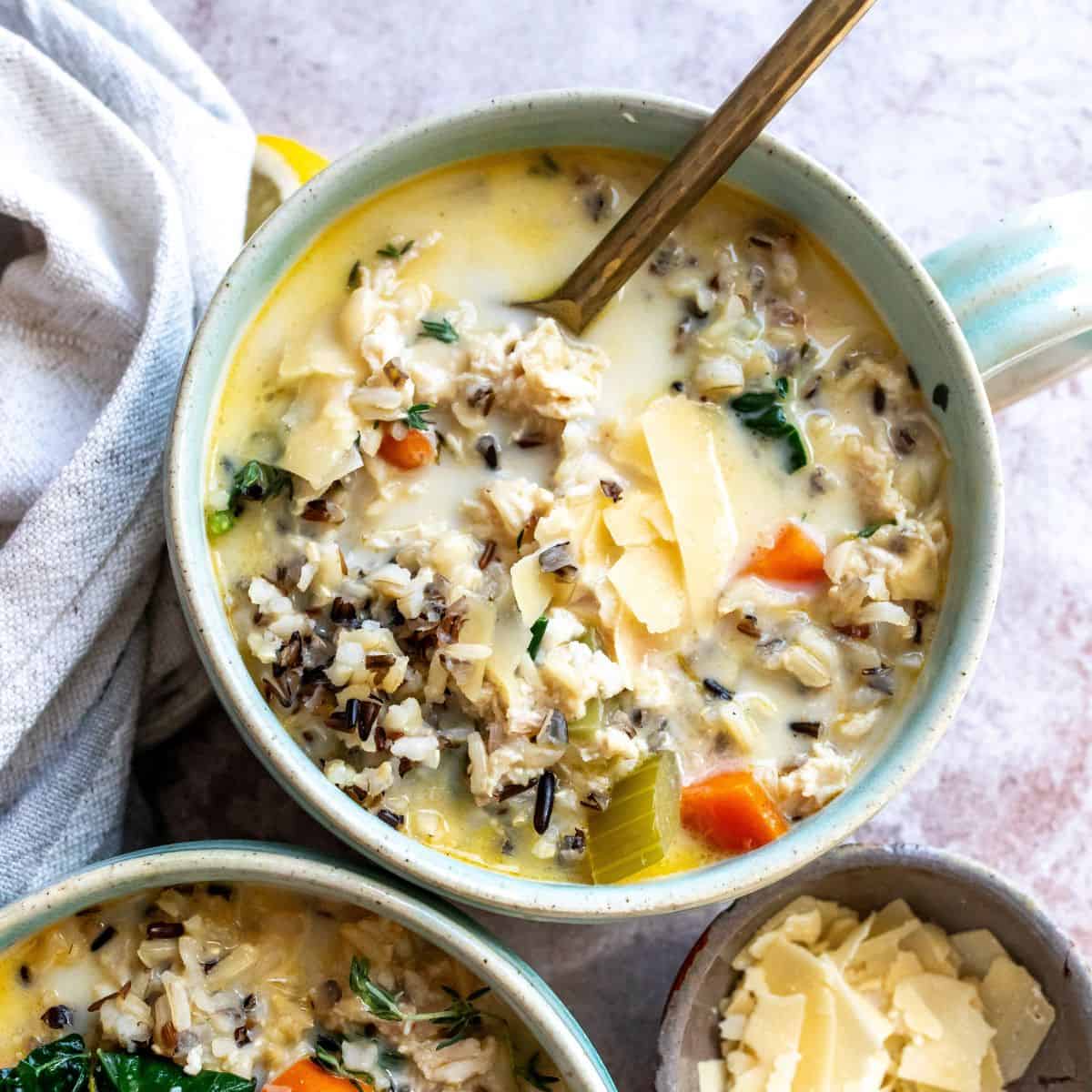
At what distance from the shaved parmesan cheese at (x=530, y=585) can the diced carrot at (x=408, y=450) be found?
184 millimetres

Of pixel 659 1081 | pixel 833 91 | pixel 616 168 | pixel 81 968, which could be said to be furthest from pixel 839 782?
pixel 833 91

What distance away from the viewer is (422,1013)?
179 cm

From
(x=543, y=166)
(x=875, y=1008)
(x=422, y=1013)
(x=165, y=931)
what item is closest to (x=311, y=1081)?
(x=422, y=1013)

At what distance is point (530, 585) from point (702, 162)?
0.55 m

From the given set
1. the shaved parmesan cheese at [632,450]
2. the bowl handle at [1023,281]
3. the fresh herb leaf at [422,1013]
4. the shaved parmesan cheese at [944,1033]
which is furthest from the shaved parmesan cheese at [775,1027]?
the bowl handle at [1023,281]

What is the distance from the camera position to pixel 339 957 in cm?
180

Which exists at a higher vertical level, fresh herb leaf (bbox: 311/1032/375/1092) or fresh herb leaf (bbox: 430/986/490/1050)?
fresh herb leaf (bbox: 430/986/490/1050)

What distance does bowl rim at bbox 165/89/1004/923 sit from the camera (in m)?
1.62

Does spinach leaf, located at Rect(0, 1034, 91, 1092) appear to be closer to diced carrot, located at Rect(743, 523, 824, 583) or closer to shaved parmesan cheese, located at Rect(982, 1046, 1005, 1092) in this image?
diced carrot, located at Rect(743, 523, 824, 583)

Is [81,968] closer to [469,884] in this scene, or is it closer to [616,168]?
[469,884]

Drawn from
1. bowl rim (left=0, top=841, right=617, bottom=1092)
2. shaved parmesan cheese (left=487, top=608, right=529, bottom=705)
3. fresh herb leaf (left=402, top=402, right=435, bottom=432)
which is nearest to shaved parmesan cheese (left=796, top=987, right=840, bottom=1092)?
bowl rim (left=0, top=841, right=617, bottom=1092)

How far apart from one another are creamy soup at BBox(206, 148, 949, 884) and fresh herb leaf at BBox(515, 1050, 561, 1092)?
298 mm

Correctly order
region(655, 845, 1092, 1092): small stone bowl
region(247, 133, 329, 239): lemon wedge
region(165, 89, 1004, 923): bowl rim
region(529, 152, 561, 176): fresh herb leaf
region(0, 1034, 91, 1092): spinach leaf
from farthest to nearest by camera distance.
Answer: region(247, 133, 329, 239): lemon wedge < region(655, 845, 1092, 1092): small stone bowl < region(529, 152, 561, 176): fresh herb leaf < region(0, 1034, 91, 1092): spinach leaf < region(165, 89, 1004, 923): bowl rim

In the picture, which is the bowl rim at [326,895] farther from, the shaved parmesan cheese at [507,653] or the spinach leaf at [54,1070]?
the shaved parmesan cheese at [507,653]
